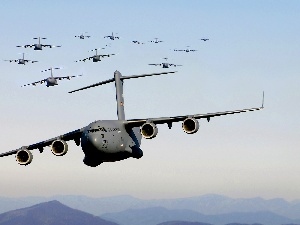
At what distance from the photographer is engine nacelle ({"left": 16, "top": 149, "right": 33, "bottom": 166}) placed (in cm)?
6128

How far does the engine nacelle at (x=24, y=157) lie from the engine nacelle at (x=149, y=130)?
44.1 feet

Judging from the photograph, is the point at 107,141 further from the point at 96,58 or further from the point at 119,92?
the point at 96,58

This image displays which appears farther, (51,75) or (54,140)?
Result: (51,75)

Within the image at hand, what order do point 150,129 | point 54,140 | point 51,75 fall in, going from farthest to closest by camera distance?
point 51,75
point 54,140
point 150,129

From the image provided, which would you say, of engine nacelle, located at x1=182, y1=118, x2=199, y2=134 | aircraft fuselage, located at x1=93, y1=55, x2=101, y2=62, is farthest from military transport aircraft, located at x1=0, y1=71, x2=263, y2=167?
aircraft fuselage, located at x1=93, y1=55, x2=101, y2=62

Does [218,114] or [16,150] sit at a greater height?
[218,114]

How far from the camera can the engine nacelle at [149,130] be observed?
179 feet

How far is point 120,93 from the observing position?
226ft

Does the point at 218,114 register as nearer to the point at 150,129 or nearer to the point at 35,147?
the point at 150,129

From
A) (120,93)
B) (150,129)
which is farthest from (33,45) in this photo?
(150,129)

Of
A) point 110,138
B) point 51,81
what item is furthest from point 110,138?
point 51,81

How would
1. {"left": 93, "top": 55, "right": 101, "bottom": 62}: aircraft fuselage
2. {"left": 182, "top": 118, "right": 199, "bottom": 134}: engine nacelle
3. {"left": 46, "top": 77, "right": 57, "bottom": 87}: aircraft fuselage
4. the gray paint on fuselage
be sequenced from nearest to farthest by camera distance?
{"left": 182, "top": 118, "right": 199, "bottom": 134}: engine nacelle, the gray paint on fuselage, {"left": 46, "top": 77, "right": 57, "bottom": 87}: aircraft fuselage, {"left": 93, "top": 55, "right": 101, "bottom": 62}: aircraft fuselage

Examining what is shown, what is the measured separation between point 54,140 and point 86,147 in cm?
518

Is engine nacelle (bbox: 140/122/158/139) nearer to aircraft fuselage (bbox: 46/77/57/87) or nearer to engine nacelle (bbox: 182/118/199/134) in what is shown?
engine nacelle (bbox: 182/118/199/134)
